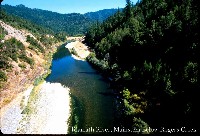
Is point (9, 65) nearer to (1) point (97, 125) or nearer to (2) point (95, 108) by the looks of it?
(2) point (95, 108)

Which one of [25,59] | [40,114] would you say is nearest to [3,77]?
[25,59]

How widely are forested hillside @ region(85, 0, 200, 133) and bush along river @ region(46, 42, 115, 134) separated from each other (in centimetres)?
264

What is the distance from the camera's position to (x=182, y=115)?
34156 mm

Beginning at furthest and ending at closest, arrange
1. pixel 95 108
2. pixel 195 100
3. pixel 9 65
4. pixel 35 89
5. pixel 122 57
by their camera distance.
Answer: pixel 122 57 < pixel 9 65 < pixel 35 89 < pixel 95 108 < pixel 195 100

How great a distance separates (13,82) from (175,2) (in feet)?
170

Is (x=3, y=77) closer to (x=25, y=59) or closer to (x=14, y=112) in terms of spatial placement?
(x=14, y=112)

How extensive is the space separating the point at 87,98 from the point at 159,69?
14882 mm

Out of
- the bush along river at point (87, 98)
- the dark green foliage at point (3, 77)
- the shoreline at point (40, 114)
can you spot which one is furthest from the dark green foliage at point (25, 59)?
the shoreline at point (40, 114)

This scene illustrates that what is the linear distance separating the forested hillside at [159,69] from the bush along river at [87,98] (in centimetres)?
264

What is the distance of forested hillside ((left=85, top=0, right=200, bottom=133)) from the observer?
3541cm

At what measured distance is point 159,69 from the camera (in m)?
46.3

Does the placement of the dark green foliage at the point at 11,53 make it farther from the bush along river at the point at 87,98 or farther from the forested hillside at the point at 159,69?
the forested hillside at the point at 159,69

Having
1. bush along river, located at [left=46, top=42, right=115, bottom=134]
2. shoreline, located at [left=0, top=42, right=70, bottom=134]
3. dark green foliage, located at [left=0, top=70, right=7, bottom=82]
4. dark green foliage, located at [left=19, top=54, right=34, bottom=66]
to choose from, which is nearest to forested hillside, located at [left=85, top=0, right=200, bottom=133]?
bush along river, located at [left=46, top=42, right=115, bottom=134]

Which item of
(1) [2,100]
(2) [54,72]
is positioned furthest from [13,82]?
(2) [54,72]
